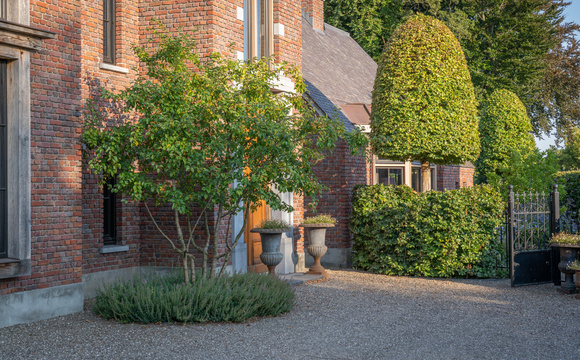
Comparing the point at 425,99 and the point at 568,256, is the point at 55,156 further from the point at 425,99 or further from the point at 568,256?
the point at 568,256

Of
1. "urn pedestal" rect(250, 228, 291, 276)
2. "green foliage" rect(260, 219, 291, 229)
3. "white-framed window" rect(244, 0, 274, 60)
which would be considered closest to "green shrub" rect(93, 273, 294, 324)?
"urn pedestal" rect(250, 228, 291, 276)

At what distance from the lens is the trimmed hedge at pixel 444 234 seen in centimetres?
1263

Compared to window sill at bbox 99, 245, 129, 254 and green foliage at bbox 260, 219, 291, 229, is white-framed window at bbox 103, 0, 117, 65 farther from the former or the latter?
green foliage at bbox 260, 219, 291, 229

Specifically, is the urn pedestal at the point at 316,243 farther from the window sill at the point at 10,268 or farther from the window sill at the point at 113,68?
the window sill at the point at 10,268

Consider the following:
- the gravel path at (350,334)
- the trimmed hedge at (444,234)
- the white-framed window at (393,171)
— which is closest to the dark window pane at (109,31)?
the gravel path at (350,334)

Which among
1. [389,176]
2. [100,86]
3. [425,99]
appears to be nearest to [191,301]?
[100,86]

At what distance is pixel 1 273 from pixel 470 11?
26171 mm

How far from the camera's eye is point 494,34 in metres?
29.6

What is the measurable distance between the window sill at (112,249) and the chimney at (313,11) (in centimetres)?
1309

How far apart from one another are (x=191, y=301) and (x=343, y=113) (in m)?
9.43

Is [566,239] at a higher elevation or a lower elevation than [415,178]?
lower

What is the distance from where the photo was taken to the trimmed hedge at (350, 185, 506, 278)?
497 inches

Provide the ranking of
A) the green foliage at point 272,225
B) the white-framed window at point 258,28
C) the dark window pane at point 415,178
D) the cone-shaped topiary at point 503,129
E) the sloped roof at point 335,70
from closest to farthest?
the green foliage at point 272,225
the white-framed window at point 258,28
the sloped roof at point 335,70
the dark window pane at point 415,178
the cone-shaped topiary at point 503,129

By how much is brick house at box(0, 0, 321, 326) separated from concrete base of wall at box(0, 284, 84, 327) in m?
0.01
